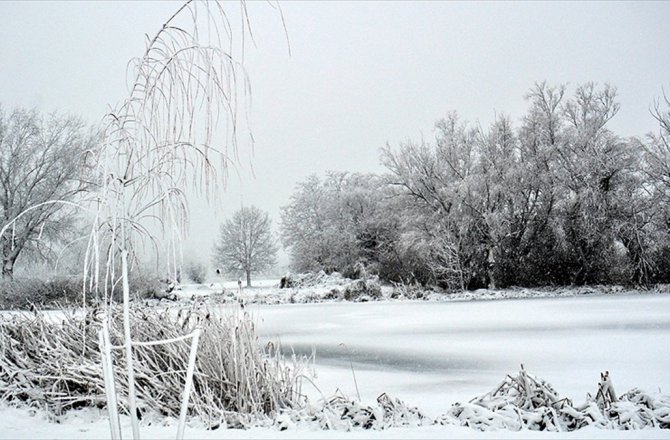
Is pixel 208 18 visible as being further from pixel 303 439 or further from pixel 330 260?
pixel 330 260

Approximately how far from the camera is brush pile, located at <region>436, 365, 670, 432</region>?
248 cm

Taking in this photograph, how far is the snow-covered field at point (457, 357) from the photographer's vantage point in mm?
2430

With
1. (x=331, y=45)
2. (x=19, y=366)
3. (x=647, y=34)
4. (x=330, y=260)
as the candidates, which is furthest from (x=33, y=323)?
(x=331, y=45)

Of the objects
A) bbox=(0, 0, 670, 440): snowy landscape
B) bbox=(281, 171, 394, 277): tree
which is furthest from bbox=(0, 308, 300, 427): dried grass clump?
bbox=(281, 171, 394, 277): tree

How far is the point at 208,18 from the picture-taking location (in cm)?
133

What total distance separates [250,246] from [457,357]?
29458mm

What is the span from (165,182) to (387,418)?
6.00ft

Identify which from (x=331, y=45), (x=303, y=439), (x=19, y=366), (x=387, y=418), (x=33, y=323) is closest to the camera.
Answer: (x=303, y=439)

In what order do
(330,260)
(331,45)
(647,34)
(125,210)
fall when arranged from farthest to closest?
(331,45) < (647,34) < (330,260) < (125,210)

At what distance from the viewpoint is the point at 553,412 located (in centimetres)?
251

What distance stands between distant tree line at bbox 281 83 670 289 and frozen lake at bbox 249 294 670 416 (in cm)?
841

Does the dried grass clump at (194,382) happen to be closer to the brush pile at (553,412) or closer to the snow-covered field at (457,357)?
the snow-covered field at (457,357)

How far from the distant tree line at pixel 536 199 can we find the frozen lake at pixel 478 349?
841cm

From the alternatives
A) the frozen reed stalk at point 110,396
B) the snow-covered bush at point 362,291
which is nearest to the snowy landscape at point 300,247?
the frozen reed stalk at point 110,396
